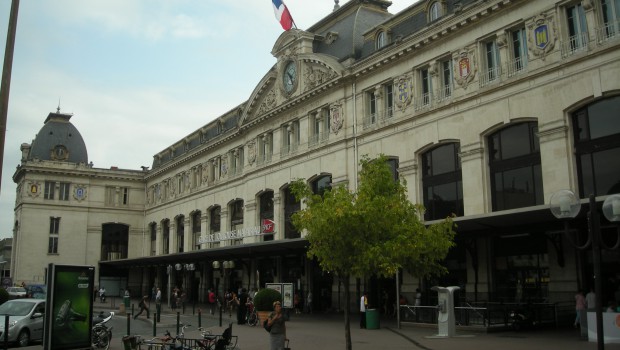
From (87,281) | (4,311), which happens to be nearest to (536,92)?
(87,281)

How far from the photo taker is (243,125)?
50125mm

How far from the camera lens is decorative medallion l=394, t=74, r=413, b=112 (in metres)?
33.8

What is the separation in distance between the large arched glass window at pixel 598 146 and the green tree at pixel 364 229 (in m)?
9.25

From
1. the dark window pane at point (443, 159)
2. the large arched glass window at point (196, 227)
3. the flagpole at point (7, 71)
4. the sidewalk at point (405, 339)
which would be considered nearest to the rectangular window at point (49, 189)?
the large arched glass window at point (196, 227)

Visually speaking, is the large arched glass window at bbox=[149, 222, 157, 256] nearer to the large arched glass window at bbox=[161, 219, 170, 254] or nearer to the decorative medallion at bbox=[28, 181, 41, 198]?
the large arched glass window at bbox=[161, 219, 170, 254]

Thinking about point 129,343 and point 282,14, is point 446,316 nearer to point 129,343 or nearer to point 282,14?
point 129,343

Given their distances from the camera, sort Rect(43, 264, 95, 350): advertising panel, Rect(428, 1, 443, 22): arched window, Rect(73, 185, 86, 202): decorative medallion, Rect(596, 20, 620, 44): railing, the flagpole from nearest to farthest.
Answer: the flagpole
Rect(43, 264, 95, 350): advertising panel
Rect(596, 20, 620, 44): railing
Rect(428, 1, 443, 22): arched window
Rect(73, 185, 86, 202): decorative medallion

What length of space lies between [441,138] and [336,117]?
9.61 m

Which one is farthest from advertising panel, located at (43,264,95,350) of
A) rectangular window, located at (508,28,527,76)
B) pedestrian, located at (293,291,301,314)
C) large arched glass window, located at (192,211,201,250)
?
large arched glass window, located at (192,211,201,250)

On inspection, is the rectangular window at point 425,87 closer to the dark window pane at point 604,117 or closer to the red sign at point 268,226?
the dark window pane at point 604,117

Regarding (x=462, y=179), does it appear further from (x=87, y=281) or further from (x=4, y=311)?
(x=4, y=311)

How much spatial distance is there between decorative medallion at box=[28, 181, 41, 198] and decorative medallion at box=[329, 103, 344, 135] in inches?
1795

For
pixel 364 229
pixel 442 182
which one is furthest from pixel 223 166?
pixel 364 229

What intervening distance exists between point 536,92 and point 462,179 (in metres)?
5.57
